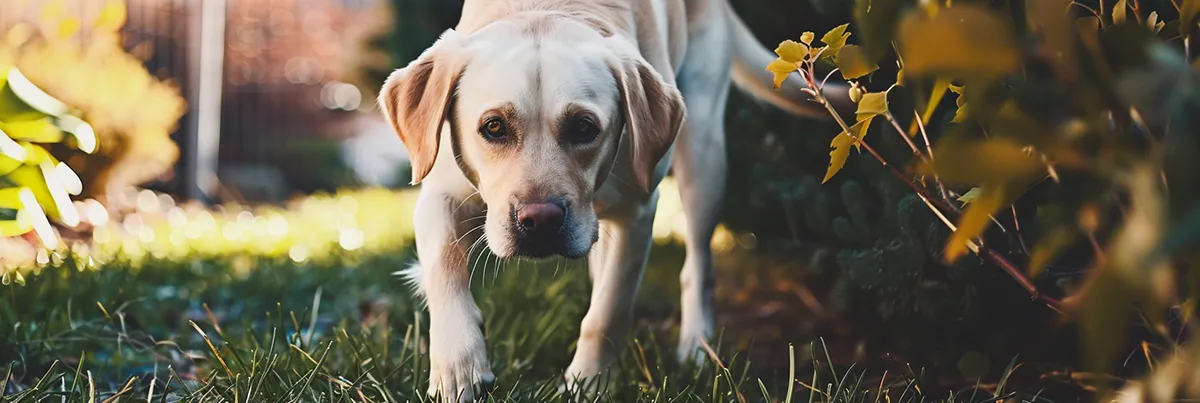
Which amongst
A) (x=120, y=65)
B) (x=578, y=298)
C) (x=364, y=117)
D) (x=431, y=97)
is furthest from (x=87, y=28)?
(x=364, y=117)

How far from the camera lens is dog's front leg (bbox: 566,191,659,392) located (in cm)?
246

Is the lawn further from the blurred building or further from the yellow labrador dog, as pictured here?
the blurred building

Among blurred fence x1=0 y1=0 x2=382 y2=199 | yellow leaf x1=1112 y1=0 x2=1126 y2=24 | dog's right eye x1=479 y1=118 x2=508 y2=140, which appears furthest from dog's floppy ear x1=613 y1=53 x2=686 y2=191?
blurred fence x1=0 y1=0 x2=382 y2=199

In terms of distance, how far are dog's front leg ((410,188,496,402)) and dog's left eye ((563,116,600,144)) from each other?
0.29 metres

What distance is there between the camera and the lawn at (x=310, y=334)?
2.03 meters

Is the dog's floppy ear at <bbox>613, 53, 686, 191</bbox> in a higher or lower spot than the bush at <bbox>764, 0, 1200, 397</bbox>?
lower

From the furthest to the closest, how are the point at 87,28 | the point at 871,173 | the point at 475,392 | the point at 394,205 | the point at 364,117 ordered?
the point at 364,117 → the point at 394,205 → the point at 87,28 → the point at 871,173 → the point at 475,392

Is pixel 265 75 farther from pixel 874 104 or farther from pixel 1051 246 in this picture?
pixel 1051 246

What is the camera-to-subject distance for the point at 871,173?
2.57 metres

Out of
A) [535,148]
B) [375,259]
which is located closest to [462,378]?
[535,148]

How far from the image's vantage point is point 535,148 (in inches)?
79.4

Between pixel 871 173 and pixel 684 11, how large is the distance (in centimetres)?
76

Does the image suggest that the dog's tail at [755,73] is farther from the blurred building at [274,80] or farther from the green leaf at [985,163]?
the blurred building at [274,80]

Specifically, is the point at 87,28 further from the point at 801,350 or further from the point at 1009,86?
the point at 1009,86
